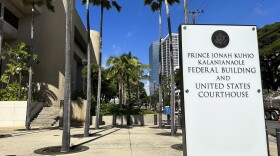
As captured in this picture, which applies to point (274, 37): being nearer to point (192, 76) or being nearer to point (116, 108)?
point (116, 108)

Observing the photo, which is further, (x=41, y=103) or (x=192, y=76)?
(x=41, y=103)

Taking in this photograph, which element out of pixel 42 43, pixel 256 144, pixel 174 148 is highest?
pixel 42 43

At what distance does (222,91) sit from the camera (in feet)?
12.5

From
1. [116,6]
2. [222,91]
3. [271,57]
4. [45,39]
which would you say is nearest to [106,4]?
[116,6]

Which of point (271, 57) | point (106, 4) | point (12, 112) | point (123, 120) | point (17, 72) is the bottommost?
point (123, 120)

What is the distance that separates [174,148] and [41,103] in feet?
72.3

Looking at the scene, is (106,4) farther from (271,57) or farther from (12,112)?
(271,57)

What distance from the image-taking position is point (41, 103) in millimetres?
30438

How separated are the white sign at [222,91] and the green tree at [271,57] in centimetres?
4987

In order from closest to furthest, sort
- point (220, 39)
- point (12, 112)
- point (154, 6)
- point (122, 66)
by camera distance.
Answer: point (220, 39) < point (154, 6) < point (12, 112) < point (122, 66)

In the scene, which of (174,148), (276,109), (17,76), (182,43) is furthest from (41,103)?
(182,43)

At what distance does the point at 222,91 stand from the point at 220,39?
2.22 ft

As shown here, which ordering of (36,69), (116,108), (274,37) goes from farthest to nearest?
(274,37), (36,69), (116,108)

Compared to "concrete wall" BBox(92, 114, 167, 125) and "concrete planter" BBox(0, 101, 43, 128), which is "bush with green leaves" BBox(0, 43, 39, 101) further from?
"concrete wall" BBox(92, 114, 167, 125)
